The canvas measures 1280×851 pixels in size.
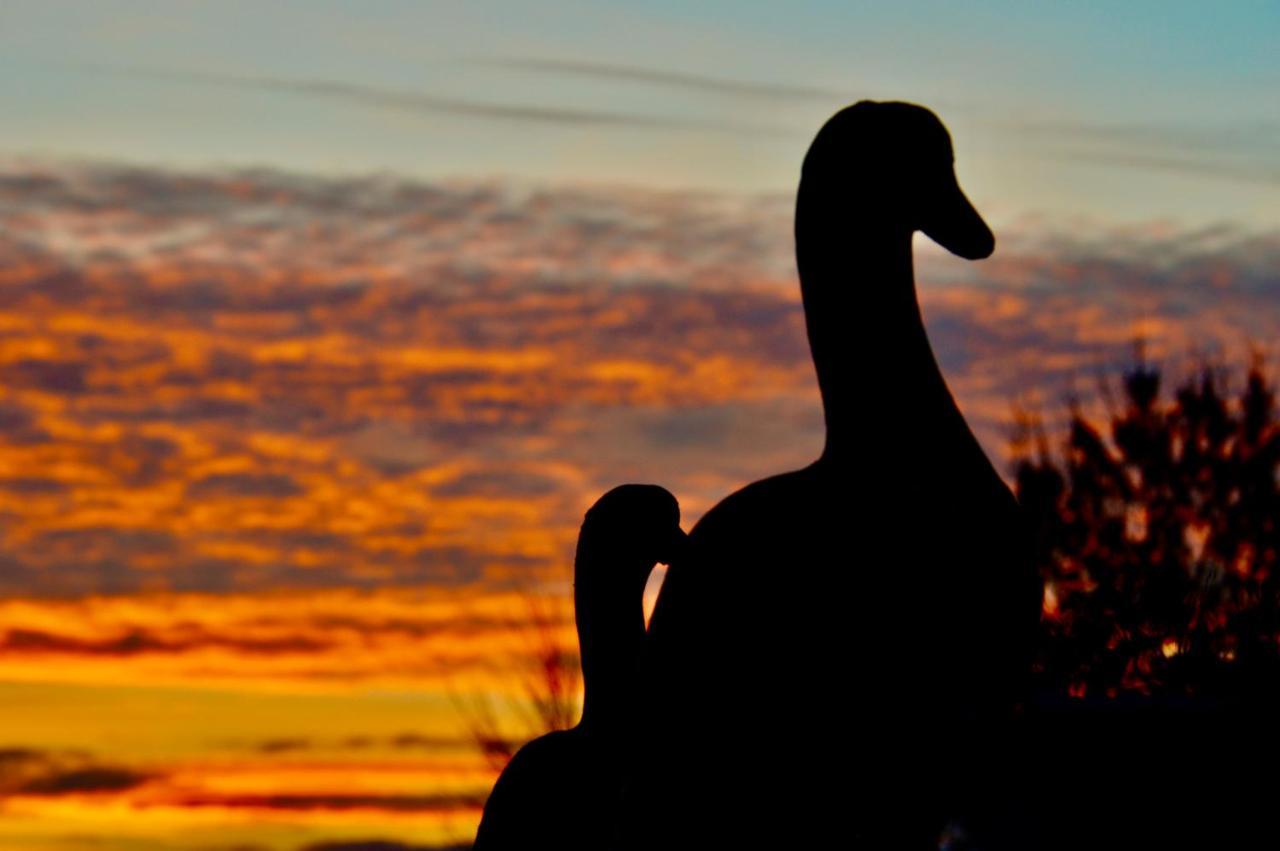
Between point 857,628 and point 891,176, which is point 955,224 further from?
point 857,628

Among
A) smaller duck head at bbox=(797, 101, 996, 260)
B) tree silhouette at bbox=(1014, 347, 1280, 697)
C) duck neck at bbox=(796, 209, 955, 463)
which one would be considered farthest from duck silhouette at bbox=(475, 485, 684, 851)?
tree silhouette at bbox=(1014, 347, 1280, 697)

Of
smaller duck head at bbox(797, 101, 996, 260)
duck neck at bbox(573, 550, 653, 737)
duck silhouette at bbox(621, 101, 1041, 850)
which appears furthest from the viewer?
duck neck at bbox(573, 550, 653, 737)

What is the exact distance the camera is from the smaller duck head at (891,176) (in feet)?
24.6

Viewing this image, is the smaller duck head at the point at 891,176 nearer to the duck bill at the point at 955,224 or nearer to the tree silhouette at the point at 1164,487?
the duck bill at the point at 955,224

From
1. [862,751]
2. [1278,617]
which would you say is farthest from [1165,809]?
[1278,617]

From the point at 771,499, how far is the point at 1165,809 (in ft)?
5.98

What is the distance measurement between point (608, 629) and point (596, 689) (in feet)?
0.83

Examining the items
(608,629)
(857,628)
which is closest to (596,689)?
(608,629)

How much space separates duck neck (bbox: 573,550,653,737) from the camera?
863 cm

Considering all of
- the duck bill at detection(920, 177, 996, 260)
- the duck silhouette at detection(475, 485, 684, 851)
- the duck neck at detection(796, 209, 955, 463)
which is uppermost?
the duck bill at detection(920, 177, 996, 260)

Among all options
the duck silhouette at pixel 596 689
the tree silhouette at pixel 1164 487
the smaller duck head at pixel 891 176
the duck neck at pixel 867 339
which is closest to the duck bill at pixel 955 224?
the smaller duck head at pixel 891 176

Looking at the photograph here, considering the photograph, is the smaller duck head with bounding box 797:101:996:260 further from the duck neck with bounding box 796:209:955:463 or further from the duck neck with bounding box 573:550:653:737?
the duck neck with bounding box 573:550:653:737

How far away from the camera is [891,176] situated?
750 centimetres

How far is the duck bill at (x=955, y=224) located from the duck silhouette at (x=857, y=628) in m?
0.16
